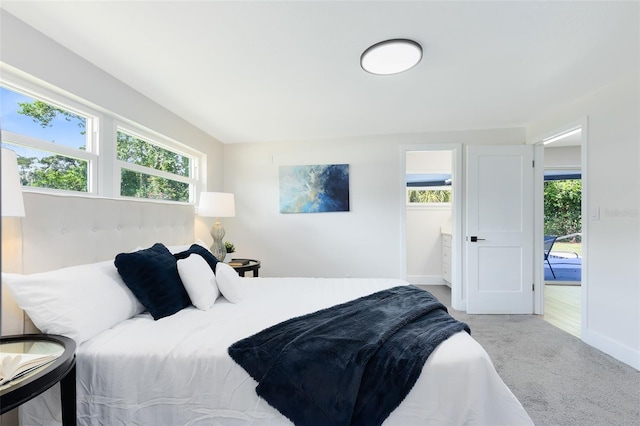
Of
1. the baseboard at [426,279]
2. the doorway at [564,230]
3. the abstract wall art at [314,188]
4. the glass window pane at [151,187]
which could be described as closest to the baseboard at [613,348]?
the doorway at [564,230]

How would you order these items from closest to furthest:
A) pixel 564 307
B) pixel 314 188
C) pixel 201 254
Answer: pixel 201 254 < pixel 564 307 < pixel 314 188

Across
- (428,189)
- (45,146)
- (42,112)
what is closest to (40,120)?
(42,112)

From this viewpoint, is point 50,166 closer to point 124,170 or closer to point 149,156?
point 124,170

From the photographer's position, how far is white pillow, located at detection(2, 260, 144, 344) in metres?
1.34

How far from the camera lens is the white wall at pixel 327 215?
375cm

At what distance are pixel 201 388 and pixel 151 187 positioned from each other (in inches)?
80.6

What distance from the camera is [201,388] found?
50.7 inches

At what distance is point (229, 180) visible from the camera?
403 centimetres

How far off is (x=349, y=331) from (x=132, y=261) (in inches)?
51.9

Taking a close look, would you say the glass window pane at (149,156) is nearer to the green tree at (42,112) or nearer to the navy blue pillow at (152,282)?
the green tree at (42,112)

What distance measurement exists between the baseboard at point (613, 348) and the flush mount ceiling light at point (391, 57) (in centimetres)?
274

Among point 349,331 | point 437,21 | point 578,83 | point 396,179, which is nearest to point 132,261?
point 349,331

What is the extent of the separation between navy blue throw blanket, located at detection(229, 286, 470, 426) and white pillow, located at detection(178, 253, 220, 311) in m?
0.61

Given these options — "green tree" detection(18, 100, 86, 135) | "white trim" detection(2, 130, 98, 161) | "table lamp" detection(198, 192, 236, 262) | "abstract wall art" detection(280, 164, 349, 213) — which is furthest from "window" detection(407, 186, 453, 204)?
"green tree" detection(18, 100, 86, 135)
